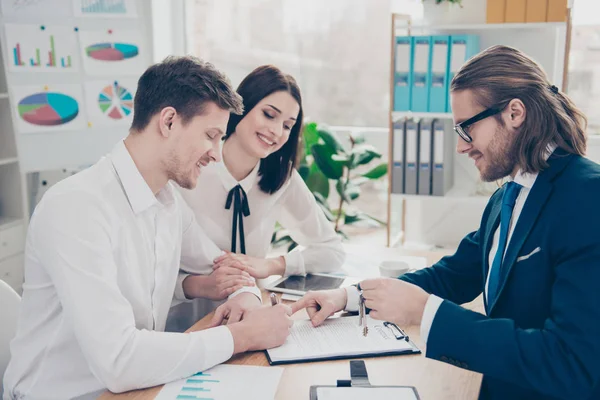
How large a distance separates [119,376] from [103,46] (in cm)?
257

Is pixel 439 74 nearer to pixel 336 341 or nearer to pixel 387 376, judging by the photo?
pixel 336 341

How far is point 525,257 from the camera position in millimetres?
1282

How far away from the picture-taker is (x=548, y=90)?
134 cm

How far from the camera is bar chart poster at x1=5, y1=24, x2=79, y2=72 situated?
122 inches

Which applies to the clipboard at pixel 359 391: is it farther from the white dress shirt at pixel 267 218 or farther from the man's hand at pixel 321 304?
the white dress shirt at pixel 267 218

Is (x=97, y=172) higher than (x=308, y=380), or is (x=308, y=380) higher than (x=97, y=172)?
(x=97, y=172)

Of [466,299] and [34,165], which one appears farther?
[34,165]

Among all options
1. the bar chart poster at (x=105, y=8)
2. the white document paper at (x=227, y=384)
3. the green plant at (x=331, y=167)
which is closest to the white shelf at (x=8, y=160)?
the bar chart poster at (x=105, y=8)

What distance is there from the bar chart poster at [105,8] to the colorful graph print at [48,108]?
0.46 metres

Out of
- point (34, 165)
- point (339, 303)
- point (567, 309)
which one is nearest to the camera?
point (567, 309)

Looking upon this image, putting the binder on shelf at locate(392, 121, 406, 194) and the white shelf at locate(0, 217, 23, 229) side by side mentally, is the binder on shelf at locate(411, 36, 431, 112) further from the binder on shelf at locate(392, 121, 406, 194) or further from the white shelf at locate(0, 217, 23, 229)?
the white shelf at locate(0, 217, 23, 229)

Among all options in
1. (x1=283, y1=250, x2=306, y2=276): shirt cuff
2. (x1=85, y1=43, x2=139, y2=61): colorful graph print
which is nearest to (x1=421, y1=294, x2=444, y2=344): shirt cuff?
(x1=283, y1=250, x2=306, y2=276): shirt cuff

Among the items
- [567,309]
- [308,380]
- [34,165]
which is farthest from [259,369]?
[34,165]

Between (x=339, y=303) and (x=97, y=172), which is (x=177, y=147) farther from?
(x=339, y=303)
